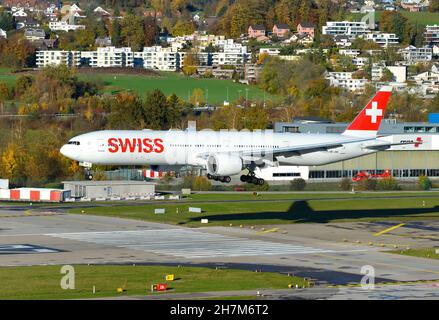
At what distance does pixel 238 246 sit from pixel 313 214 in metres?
32.7

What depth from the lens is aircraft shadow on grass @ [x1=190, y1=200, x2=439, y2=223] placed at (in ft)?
438

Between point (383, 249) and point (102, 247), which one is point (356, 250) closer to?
point (383, 249)

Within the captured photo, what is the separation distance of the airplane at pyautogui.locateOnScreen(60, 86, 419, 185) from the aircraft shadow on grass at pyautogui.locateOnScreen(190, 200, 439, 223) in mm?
14183

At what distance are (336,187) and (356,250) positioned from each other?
244 feet

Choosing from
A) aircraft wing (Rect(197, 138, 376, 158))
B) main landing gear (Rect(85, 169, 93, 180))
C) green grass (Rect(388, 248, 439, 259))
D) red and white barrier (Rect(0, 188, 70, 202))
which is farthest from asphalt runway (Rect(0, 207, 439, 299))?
main landing gear (Rect(85, 169, 93, 180))

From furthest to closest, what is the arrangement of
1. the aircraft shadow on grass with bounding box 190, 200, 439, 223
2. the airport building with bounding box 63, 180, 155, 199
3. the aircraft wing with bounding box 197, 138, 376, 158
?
the airport building with bounding box 63, 180, 155, 199 < the aircraft shadow on grass with bounding box 190, 200, 439, 223 < the aircraft wing with bounding box 197, 138, 376, 158

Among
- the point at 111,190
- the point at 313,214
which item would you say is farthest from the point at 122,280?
the point at 111,190

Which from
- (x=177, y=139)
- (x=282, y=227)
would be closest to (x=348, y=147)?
(x=282, y=227)

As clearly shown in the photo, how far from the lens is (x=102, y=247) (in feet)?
352

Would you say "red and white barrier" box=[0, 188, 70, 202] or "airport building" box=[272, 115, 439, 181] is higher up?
"airport building" box=[272, 115, 439, 181]

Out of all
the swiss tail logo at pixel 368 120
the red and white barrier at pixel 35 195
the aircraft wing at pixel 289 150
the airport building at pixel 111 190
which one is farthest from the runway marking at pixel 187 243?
the airport building at pixel 111 190

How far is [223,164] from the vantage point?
108312 millimetres

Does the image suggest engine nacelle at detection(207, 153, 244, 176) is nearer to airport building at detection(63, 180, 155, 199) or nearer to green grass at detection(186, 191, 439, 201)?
green grass at detection(186, 191, 439, 201)

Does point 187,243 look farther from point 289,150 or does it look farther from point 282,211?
point 282,211
